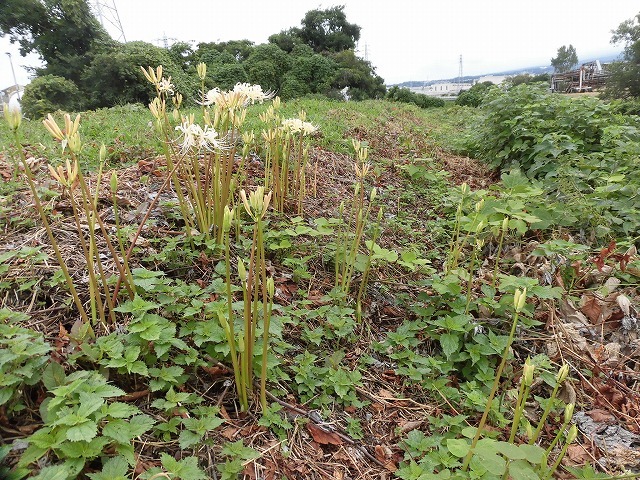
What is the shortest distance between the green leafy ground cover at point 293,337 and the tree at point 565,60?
74.0 m

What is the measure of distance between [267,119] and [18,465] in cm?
222

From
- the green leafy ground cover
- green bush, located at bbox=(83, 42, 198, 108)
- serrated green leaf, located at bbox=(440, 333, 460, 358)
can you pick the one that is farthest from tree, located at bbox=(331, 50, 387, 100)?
serrated green leaf, located at bbox=(440, 333, 460, 358)

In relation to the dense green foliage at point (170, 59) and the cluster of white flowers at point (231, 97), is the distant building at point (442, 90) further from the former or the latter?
the cluster of white flowers at point (231, 97)

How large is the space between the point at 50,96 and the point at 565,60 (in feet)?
239

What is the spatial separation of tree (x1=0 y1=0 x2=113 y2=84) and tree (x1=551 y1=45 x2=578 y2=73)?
67.1m

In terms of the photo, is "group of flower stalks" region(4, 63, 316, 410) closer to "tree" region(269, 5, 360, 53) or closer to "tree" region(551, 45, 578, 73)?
"tree" region(269, 5, 360, 53)

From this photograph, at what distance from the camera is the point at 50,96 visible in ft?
44.8

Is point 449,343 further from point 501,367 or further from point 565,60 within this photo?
point 565,60

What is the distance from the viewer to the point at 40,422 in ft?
3.57

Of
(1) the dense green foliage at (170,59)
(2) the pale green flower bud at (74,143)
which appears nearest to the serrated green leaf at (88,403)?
(2) the pale green flower bud at (74,143)

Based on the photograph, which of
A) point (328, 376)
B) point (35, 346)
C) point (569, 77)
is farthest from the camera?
point (569, 77)

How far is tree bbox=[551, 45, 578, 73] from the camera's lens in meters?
61.3

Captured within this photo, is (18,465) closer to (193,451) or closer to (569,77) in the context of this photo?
(193,451)

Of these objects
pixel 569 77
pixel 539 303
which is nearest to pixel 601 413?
pixel 539 303
